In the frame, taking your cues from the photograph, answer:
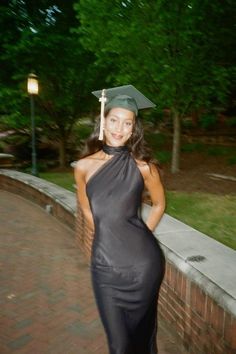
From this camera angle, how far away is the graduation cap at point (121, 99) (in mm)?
2539

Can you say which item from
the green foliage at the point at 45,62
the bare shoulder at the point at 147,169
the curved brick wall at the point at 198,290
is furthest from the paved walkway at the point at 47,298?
the green foliage at the point at 45,62

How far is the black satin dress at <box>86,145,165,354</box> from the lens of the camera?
241cm

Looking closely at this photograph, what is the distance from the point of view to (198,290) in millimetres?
2889

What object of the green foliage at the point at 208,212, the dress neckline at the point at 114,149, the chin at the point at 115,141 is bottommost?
the green foliage at the point at 208,212

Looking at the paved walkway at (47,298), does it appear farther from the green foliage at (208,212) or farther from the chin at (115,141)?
the chin at (115,141)

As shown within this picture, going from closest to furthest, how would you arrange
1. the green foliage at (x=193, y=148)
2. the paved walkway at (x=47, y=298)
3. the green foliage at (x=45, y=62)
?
the paved walkway at (x=47, y=298)
the green foliage at (x=45, y=62)
the green foliage at (x=193, y=148)

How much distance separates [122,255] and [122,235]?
13 cm

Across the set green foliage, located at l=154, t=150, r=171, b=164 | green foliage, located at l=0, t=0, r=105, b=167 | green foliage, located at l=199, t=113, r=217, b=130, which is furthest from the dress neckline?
green foliage, located at l=199, t=113, r=217, b=130

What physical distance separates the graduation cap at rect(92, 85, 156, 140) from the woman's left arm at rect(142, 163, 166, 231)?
421 millimetres

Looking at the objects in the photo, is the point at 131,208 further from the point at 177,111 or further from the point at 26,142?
the point at 26,142

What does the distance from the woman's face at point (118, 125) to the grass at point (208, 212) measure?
2.54m

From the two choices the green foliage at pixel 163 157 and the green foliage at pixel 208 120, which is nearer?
the green foliage at pixel 163 157

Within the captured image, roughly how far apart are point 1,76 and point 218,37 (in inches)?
375

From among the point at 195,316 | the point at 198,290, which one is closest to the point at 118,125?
the point at 198,290
